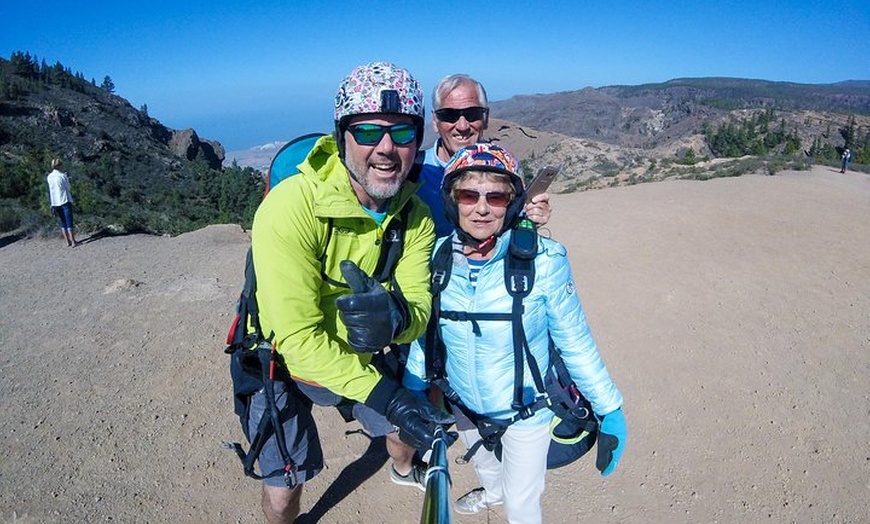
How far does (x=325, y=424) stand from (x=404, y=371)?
219cm

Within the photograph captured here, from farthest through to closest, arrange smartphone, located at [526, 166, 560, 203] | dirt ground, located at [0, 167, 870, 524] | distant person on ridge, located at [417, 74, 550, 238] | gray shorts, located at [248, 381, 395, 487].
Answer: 1. dirt ground, located at [0, 167, 870, 524]
2. distant person on ridge, located at [417, 74, 550, 238]
3. smartphone, located at [526, 166, 560, 203]
4. gray shorts, located at [248, 381, 395, 487]

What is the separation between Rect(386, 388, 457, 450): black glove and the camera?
2.21 meters

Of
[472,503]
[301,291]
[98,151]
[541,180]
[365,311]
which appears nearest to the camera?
[365,311]

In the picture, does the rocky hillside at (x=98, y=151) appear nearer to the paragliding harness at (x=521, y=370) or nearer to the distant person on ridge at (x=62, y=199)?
the distant person on ridge at (x=62, y=199)

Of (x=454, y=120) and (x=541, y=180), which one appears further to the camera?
(x=454, y=120)

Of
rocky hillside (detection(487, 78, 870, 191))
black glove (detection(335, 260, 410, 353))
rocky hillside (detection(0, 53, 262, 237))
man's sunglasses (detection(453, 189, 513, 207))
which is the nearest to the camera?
black glove (detection(335, 260, 410, 353))

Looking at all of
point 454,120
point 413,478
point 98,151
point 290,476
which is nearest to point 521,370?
point 290,476

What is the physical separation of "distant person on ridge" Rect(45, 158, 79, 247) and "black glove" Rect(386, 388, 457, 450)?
33.6 ft

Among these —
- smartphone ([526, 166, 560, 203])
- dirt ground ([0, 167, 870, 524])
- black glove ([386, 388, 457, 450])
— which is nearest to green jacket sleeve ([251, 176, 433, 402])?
black glove ([386, 388, 457, 450])

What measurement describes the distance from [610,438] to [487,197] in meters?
1.39

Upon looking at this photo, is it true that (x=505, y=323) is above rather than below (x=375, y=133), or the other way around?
below

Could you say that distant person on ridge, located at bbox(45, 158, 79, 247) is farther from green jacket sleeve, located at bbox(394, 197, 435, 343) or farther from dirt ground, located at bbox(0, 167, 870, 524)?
green jacket sleeve, located at bbox(394, 197, 435, 343)

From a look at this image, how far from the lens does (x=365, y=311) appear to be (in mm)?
1907

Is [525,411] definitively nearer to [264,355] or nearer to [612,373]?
[264,355]
